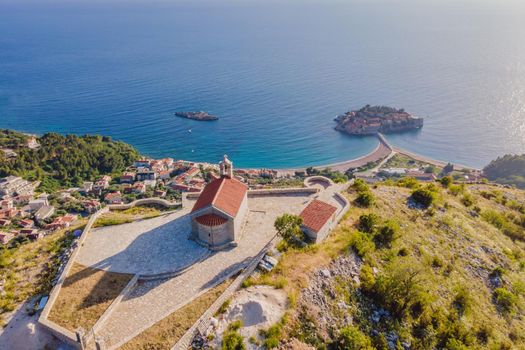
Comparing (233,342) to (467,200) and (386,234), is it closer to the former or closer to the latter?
(386,234)

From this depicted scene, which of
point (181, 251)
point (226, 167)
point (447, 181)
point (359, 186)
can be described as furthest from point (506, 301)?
point (181, 251)

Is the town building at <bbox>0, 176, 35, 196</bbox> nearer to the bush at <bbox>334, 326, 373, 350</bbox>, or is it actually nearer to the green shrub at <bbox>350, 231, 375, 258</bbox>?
the green shrub at <bbox>350, 231, 375, 258</bbox>

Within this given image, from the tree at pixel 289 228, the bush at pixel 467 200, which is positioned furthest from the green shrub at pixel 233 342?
the bush at pixel 467 200

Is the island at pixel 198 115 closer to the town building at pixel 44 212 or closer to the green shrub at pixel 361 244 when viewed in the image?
the town building at pixel 44 212

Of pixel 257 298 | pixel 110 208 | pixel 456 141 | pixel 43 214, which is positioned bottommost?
pixel 43 214

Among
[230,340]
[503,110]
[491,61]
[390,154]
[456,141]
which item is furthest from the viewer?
[491,61]

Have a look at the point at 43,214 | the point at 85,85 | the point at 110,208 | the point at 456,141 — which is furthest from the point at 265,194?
the point at 85,85

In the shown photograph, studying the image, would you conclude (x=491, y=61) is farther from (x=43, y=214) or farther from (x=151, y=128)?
(x=43, y=214)
